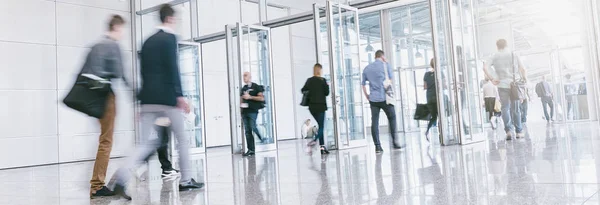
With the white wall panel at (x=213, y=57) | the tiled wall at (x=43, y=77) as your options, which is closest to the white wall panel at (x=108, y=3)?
the tiled wall at (x=43, y=77)

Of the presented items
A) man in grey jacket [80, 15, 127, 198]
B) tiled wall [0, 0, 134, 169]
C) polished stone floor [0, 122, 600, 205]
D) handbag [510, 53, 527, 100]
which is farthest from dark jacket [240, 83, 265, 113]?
man in grey jacket [80, 15, 127, 198]

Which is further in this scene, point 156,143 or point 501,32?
point 501,32

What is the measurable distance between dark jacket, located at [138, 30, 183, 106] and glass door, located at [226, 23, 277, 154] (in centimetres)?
602

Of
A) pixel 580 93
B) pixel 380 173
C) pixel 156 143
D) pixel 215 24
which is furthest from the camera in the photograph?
pixel 580 93

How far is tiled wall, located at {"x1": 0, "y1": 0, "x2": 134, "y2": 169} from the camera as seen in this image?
9297 mm

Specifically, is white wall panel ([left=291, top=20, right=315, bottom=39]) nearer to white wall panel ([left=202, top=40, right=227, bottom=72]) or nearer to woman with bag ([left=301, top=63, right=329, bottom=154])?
white wall panel ([left=202, top=40, right=227, bottom=72])

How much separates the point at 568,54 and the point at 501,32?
2.33 m

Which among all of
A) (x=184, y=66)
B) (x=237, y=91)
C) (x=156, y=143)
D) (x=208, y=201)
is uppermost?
(x=184, y=66)

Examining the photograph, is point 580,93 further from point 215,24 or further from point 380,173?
point 380,173

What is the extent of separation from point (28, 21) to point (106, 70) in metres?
7.15

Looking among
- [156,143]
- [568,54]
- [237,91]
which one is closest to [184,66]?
[237,91]

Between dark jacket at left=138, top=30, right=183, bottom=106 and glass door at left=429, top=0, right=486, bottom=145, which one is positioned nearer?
dark jacket at left=138, top=30, right=183, bottom=106

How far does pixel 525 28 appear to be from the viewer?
1706 cm

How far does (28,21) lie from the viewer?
967 cm
